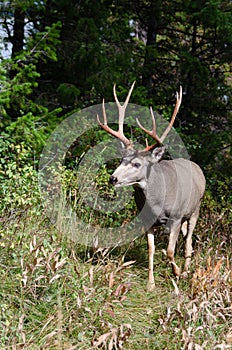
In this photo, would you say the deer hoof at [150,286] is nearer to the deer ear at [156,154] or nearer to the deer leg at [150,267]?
the deer leg at [150,267]

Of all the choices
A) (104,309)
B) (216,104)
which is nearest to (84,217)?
(104,309)

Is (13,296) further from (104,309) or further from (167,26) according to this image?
(167,26)

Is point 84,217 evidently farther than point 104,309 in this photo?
Yes

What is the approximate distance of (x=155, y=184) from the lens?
5121 mm

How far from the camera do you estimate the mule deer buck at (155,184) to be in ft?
16.1

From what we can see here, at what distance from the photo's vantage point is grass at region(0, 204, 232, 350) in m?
3.65

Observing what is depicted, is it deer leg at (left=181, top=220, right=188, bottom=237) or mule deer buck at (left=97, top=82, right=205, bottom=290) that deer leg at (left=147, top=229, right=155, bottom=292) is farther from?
deer leg at (left=181, top=220, right=188, bottom=237)

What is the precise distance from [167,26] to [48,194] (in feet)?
18.2

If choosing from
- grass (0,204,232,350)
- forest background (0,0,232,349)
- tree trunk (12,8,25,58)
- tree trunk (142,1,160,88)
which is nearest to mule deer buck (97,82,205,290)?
forest background (0,0,232,349)

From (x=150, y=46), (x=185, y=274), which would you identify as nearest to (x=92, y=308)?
(x=185, y=274)

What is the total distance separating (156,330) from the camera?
4086 mm

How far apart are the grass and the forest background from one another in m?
0.01

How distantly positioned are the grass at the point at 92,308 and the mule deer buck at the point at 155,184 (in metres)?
0.52

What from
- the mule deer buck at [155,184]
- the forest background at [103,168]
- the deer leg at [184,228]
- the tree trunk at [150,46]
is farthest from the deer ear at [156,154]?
the tree trunk at [150,46]
